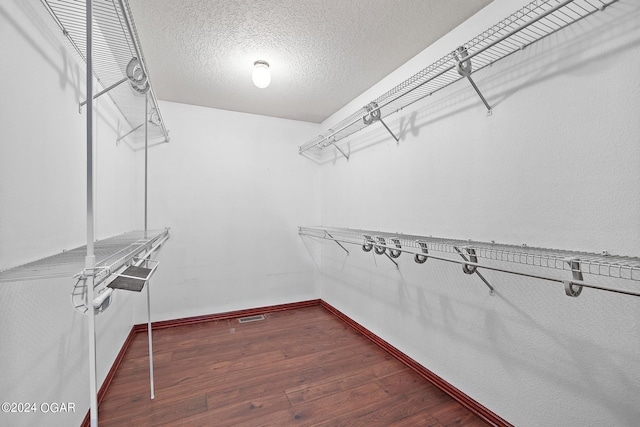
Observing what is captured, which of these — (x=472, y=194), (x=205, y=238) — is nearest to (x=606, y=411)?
(x=472, y=194)

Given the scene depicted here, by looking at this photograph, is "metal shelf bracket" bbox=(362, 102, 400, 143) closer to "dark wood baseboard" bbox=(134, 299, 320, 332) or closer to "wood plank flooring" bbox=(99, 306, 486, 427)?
"wood plank flooring" bbox=(99, 306, 486, 427)

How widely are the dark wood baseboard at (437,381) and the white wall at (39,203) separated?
1.90 meters

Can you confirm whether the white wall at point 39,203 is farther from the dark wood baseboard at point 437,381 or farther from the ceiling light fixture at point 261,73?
the dark wood baseboard at point 437,381

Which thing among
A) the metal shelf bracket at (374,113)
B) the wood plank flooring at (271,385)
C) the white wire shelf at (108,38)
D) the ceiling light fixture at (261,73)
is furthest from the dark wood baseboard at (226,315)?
the ceiling light fixture at (261,73)

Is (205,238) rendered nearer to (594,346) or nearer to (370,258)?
(370,258)

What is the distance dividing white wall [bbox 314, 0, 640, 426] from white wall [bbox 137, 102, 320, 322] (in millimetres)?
1452

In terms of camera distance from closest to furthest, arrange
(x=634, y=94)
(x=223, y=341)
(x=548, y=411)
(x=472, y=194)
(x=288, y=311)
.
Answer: (x=634, y=94) → (x=548, y=411) → (x=472, y=194) → (x=223, y=341) → (x=288, y=311)

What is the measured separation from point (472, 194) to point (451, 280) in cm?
54

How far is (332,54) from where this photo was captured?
6.34 ft

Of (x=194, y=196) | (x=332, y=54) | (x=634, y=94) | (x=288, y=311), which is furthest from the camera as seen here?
(x=288, y=311)

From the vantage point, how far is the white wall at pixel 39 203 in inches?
35.2

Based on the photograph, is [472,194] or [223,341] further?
[223,341]

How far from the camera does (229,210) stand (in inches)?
116

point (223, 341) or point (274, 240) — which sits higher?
point (274, 240)
